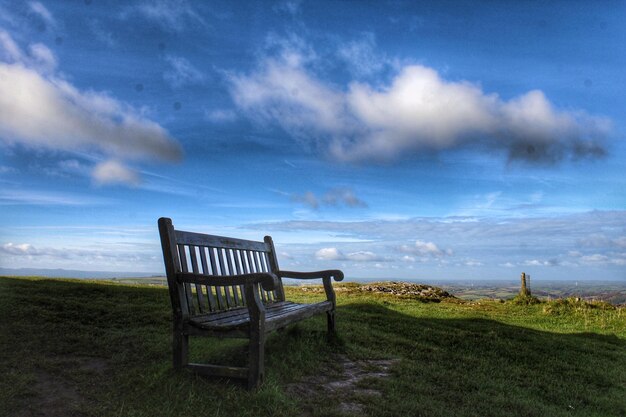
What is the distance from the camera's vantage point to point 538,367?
680 cm

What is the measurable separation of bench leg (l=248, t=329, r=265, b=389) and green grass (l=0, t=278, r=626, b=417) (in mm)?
118

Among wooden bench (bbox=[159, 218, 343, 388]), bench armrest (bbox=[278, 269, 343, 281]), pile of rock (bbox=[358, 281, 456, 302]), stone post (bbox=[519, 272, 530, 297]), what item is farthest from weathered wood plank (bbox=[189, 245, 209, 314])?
stone post (bbox=[519, 272, 530, 297])

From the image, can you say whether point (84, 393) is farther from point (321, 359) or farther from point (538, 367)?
point (538, 367)

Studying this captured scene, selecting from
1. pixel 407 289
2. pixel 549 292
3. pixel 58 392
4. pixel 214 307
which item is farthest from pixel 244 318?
pixel 549 292

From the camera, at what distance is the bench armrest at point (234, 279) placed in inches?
185

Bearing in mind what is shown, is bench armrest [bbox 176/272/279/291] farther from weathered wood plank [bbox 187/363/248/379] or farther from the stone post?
the stone post

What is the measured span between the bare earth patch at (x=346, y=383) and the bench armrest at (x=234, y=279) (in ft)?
3.67

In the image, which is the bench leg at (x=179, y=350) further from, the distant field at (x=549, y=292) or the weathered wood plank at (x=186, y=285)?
the distant field at (x=549, y=292)

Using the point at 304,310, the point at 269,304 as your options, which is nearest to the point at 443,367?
the point at 304,310

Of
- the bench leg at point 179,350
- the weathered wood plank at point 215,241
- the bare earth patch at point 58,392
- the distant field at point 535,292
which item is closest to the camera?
the bare earth patch at point 58,392

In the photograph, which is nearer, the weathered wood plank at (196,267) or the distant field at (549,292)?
the weathered wood plank at (196,267)

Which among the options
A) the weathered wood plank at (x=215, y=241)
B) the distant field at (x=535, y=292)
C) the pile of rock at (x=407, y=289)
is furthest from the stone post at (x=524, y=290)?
the weathered wood plank at (x=215, y=241)

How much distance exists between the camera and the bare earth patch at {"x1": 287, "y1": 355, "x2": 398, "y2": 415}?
15.5 ft

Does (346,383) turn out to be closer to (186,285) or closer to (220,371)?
(220,371)
